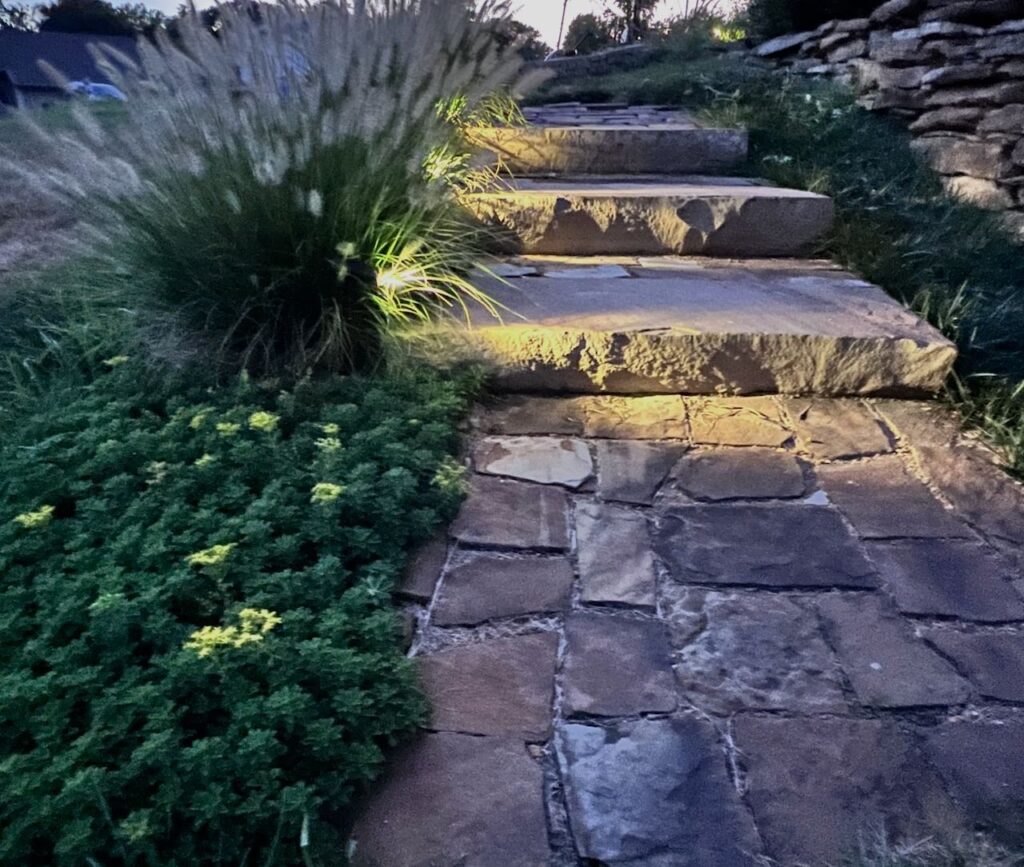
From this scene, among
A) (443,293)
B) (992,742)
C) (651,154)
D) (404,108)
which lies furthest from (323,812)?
(651,154)

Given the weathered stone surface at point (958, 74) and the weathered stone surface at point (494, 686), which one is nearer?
the weathered stone surface at point (494, 686)

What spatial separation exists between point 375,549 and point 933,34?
3852 mm

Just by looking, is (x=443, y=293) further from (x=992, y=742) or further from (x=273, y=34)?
(x=992, y=742)

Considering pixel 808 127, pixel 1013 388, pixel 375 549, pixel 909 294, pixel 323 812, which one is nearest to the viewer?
pixel 323 812

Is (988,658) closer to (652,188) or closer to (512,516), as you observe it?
(512,516)

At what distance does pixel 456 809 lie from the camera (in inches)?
50.6

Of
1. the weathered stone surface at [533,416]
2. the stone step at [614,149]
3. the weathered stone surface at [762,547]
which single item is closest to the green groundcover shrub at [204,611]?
the weathered stone surface at [533,416]

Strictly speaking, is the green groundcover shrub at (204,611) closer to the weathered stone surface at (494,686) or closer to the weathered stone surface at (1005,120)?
the weathered stone surface at (494,686)

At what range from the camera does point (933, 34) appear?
13.4 feet

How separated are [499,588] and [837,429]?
1.09 m

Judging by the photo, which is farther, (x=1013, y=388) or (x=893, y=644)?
(x=1013, y=388)

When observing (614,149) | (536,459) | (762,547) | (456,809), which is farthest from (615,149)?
(456,809)

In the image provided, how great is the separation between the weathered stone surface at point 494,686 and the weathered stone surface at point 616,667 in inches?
1.6

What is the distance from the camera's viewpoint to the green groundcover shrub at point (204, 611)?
1183 millimetres
